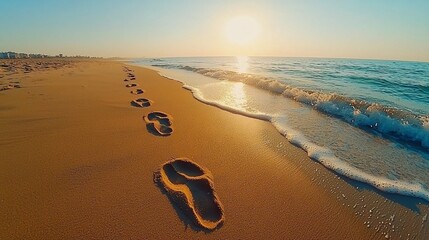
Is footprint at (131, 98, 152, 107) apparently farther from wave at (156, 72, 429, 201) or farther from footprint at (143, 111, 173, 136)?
wave at (156, 72, 429, 201)

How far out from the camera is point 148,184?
279cm

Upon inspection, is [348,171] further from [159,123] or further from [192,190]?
[159,123]

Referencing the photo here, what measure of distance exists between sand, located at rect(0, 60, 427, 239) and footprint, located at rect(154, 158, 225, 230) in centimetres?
7

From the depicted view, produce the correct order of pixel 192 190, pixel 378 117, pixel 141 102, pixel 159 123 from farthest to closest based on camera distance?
pixel 141 102
pixel 378 117
pixel 159 123
pixel 192 190

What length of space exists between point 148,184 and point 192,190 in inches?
19.7

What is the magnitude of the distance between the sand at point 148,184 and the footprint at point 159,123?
0.20ft

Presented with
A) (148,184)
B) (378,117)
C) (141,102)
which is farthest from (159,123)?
(378,117)

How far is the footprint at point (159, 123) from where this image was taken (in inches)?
178

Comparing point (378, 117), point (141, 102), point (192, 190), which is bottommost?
point (378, 117)

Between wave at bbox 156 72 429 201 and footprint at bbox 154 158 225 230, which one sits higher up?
footprint at bbox 154 158 225 230

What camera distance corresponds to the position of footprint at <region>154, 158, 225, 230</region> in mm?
2338

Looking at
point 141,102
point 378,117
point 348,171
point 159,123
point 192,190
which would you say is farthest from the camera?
point 141,102

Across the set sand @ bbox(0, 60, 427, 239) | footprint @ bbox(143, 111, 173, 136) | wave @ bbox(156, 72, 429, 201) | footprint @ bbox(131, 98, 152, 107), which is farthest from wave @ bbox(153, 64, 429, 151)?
footprint @ bbox(131, 98, 152, 107)

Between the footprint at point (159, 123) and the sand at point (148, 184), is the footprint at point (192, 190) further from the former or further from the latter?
the footprint at point (159, 123)
